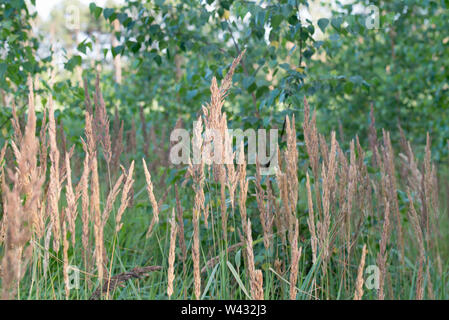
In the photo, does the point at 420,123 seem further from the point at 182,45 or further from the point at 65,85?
the point at 65,85

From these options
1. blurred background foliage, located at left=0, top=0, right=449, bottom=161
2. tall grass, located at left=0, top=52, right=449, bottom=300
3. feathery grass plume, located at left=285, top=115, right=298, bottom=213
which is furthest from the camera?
blurred background foliage, located at left=0, top=0, right=449, bottom=161

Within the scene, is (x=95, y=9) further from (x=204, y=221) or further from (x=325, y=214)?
(x=325, y=214)

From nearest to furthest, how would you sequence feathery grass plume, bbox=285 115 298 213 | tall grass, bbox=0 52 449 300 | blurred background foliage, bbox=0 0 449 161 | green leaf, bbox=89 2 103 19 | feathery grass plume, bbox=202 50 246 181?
tall grass, bbox=0 52 449 300, feathery grass plume, bbox=202 50 246 181, feathery grass plume, bbox=285 115 298 213, blurred background foliage, bbox=0 0 449 161, green leaf, bbox=89 2 103 19

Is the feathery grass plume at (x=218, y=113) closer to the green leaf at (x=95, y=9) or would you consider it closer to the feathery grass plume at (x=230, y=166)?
the feathery grass plume at (x=230, y=166)

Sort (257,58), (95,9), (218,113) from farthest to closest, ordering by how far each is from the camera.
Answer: (257,58), (95,9), (218,113)

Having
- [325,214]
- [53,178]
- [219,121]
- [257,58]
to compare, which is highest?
[257,58]

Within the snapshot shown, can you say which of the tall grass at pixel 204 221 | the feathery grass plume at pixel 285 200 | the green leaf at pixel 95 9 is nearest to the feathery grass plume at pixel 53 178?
the tall grass at pixel 204 221

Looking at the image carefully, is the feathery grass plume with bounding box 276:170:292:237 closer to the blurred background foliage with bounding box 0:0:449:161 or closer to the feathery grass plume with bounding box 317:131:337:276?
the feathery grass plume with bounding box 317:131:337:276

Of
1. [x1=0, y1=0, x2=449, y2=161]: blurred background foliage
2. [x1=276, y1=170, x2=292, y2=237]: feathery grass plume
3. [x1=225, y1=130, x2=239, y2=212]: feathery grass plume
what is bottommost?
[x1=276, y1=170, x2=292, y2=237]: feathery grass plume

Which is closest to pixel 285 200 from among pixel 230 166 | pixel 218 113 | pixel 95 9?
pixel 230 166

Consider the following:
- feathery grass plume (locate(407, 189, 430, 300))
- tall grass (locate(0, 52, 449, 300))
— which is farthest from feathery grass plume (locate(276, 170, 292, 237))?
feathery grass plume (locate(407, 189, 430, 300))

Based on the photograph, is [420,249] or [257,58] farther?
[257,58]
